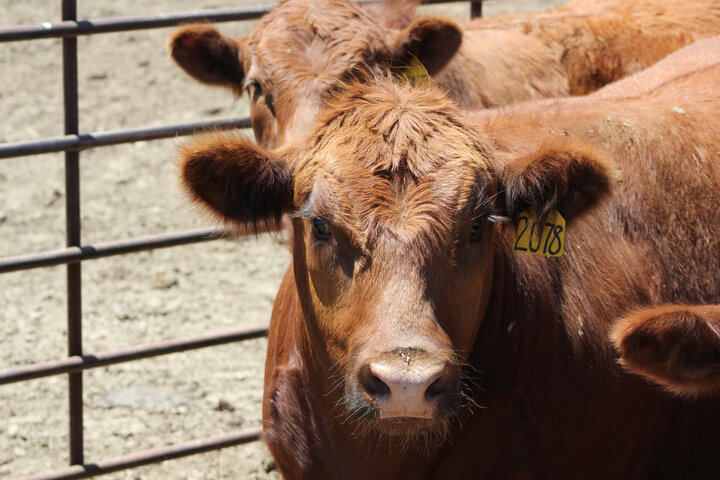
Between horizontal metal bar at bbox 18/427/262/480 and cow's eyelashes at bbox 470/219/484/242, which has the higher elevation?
cow's eyelashes at bbox 470/219/484/242

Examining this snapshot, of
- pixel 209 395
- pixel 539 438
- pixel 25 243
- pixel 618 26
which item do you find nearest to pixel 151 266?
pixel 25 243

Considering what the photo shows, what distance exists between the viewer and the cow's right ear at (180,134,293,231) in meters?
3.03

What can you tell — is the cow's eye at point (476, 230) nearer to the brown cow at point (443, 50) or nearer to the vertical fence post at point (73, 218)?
the brown cow at point (443, 50)

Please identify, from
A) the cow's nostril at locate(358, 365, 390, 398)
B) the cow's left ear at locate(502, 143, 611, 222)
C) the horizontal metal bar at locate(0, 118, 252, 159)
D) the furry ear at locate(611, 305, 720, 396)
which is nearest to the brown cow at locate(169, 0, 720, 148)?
the horizontal metal bar at locate(0, 118, 252, 159)

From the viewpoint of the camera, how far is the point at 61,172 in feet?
25.2

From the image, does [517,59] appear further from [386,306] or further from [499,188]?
[386,306]

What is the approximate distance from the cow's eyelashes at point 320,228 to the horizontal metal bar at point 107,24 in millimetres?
1805

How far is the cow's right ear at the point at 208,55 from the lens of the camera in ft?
16.4

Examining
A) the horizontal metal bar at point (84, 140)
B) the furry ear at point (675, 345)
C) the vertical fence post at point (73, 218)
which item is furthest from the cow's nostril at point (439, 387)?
the vertical fence post at point (73, 218)

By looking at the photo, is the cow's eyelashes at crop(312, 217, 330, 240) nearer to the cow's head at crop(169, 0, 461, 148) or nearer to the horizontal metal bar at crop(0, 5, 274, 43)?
the cow's head at crop(169, 0, 461, 148)

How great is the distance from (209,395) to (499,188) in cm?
280

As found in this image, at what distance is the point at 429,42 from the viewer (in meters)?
4.98

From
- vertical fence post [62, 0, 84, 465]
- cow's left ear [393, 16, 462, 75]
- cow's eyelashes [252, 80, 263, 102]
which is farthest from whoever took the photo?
cow's left ear [393, 16, 462, 75]

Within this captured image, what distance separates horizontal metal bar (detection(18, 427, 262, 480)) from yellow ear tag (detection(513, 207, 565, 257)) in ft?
6.12
